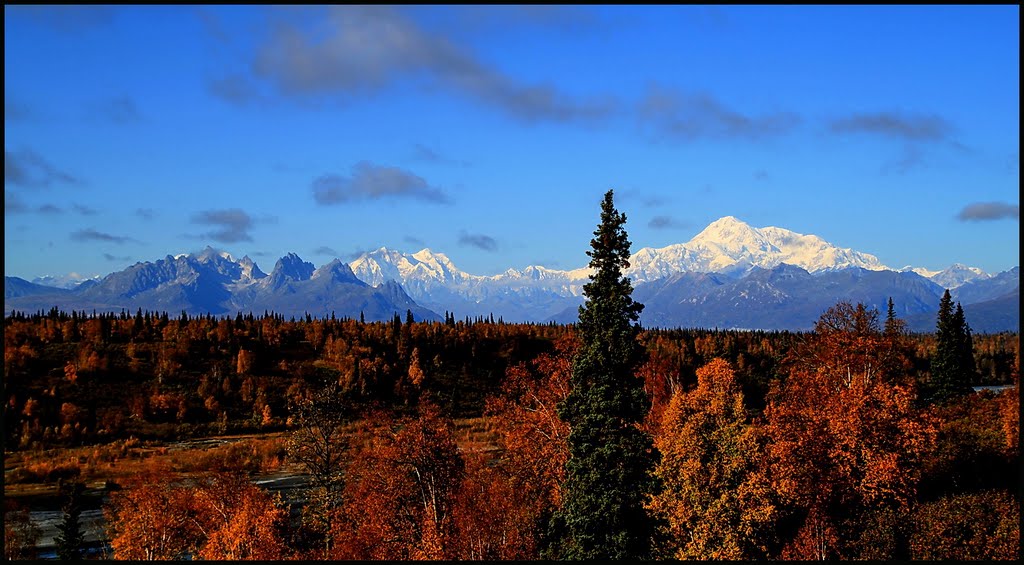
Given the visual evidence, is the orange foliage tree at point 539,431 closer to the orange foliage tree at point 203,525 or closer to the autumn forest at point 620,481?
the autumn forest at point 620,481

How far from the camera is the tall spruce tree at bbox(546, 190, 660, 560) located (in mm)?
36969

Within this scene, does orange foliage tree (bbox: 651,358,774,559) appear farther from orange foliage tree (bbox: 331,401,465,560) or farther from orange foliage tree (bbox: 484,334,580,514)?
orange foliage tree (bbox: 331,401,465,560)

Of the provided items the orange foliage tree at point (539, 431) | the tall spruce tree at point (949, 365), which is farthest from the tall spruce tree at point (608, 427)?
the tall spruce tree at point (949, 365)

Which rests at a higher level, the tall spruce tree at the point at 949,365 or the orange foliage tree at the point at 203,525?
the tall spruce tree at the point at 949,365

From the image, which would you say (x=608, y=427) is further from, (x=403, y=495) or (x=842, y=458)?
(x=842, y=458)

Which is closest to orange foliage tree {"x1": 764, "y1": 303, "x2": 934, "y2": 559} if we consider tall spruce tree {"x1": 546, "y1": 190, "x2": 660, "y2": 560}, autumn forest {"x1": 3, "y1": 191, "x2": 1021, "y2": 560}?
autumn forest {"x1": 3, "y1": 191, "x2": 1021, "y2": 560}

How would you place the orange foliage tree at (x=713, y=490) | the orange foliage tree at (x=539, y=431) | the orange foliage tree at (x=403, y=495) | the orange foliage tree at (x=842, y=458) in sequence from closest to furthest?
the orange foliage tree at (x=713, y=490)
the orange foliage tree at (x=403, y=495)
the orange foliage tree at (x=842, y=458)
the orange foliage tree at (x=539, y=431)

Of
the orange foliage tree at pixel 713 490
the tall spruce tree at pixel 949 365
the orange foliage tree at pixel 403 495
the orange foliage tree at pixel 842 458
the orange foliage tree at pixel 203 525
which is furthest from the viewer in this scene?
the tall spruce tree at pixel 949 365

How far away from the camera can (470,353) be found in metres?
167

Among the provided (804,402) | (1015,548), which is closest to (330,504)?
(804,402)

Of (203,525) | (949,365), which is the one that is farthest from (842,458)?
(949,365)

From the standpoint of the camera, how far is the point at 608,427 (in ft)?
123

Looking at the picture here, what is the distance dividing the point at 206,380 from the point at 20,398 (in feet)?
84.7

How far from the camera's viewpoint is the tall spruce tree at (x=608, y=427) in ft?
121
